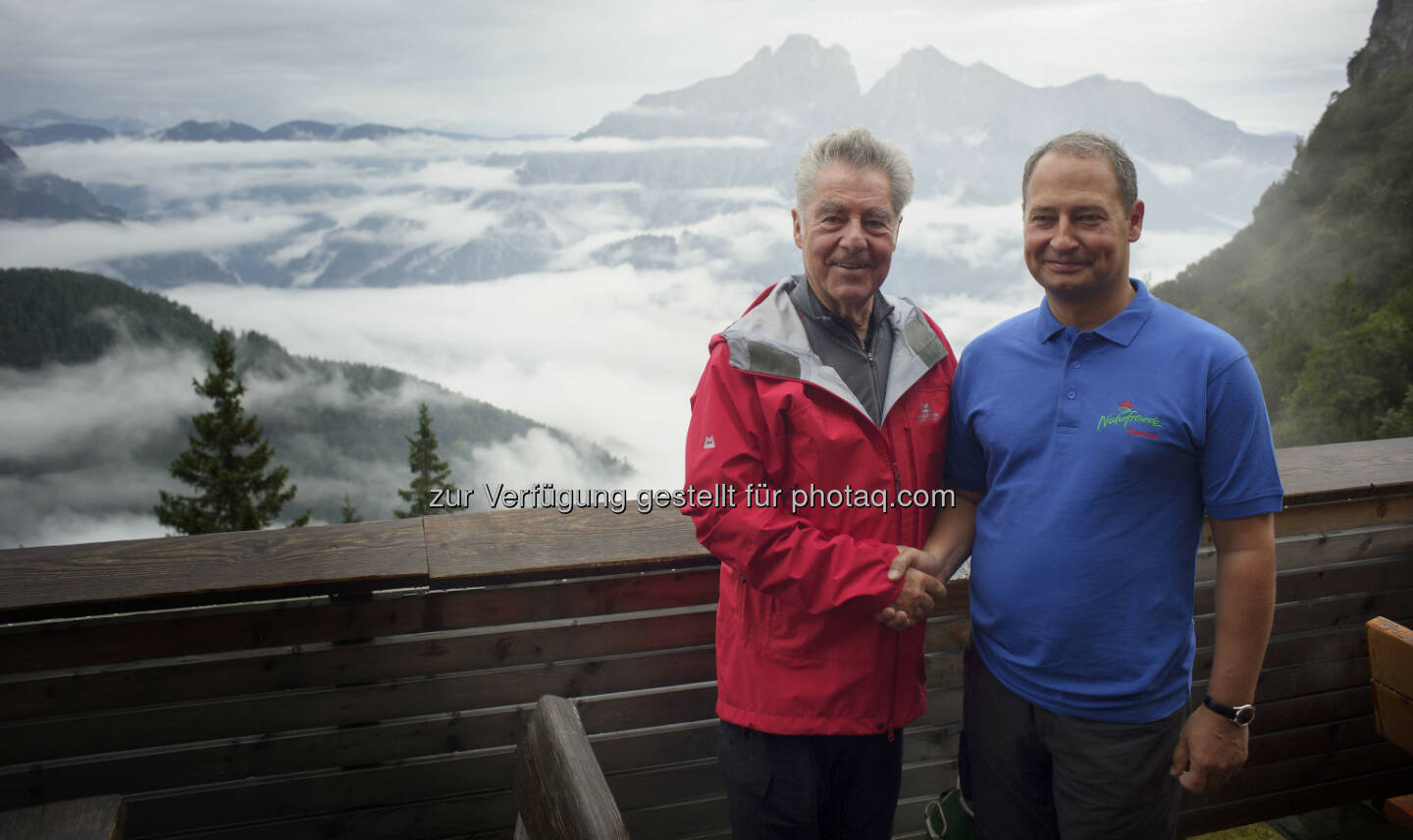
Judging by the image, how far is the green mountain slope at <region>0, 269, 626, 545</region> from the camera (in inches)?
3081

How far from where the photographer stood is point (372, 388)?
108062mm

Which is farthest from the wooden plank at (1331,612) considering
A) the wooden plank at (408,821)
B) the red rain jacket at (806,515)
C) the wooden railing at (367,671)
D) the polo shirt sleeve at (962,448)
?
the wooden plank at (408,821)

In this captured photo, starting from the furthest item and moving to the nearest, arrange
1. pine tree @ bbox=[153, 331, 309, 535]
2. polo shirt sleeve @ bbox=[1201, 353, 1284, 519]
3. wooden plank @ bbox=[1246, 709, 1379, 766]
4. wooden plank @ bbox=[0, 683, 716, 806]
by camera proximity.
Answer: pine tree @ bbox=[153, 331, 309, 535]
wooden plank @ bbox=[1246, 709, 1379, 766]
wooden plank @ bbox=[0, 683, 716, 806]
polo shirt sleeve @ bbox=[1201, 353, 1284, 519]

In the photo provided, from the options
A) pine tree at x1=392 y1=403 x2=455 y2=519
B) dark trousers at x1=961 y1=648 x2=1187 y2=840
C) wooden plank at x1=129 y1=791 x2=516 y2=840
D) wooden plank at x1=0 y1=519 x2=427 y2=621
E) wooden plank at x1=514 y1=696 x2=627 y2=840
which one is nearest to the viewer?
wooden plank at x1=514 y1=696 x2=627 y2=840

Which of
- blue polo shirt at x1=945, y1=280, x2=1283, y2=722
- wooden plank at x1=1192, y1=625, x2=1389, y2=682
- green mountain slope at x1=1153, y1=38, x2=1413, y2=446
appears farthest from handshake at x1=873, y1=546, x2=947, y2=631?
green mountain slope at x1=1153, y1=38, x2=1413, y2=446

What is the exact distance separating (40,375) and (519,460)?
49.3 m

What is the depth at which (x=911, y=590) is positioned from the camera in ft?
5.48

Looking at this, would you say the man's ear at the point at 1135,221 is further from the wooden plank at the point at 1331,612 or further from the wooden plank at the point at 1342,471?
the wooden plank at the point at 1331,612

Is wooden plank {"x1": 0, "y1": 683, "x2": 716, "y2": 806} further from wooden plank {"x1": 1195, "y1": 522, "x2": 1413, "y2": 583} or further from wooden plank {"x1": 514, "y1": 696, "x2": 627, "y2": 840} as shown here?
wooden plank {"x1": 1195, "y1": 522, "x2": 1413, "y2": 583}

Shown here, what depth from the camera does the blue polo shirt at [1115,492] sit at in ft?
5.19

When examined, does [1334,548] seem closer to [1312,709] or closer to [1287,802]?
[1312,709]

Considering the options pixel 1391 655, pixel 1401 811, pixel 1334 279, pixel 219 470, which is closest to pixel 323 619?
pixel 1391 655

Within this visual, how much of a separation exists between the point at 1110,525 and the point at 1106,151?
0.67 m

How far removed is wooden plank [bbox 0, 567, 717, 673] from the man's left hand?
1.08 meters
